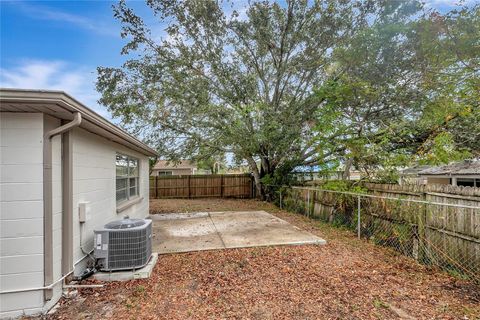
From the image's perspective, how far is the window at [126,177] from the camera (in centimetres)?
595

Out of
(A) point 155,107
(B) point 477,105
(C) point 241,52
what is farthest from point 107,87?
(B) point 477,105

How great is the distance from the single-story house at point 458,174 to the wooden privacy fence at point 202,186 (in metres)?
9.86

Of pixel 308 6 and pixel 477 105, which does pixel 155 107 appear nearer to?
pixel 308 6

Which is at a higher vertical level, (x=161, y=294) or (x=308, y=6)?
(x=308, y=6)

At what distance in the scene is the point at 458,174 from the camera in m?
12.0

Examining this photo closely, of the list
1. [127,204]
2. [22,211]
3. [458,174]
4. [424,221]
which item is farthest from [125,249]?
[458,174]

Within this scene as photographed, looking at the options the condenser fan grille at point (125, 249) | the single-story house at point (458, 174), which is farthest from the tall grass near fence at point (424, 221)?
the single-story house at point (458, 174)

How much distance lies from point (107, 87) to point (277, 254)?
9.92m

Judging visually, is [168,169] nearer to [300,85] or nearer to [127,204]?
[300,85]

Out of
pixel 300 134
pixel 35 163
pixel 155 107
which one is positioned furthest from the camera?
pixel 155 107

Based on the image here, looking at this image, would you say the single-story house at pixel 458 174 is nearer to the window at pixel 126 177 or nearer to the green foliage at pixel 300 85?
the green foliage at pixel 300 85

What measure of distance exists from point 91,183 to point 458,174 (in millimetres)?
14792

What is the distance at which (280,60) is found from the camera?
448 inches

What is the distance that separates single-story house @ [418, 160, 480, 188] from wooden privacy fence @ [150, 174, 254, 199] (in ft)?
32.3
